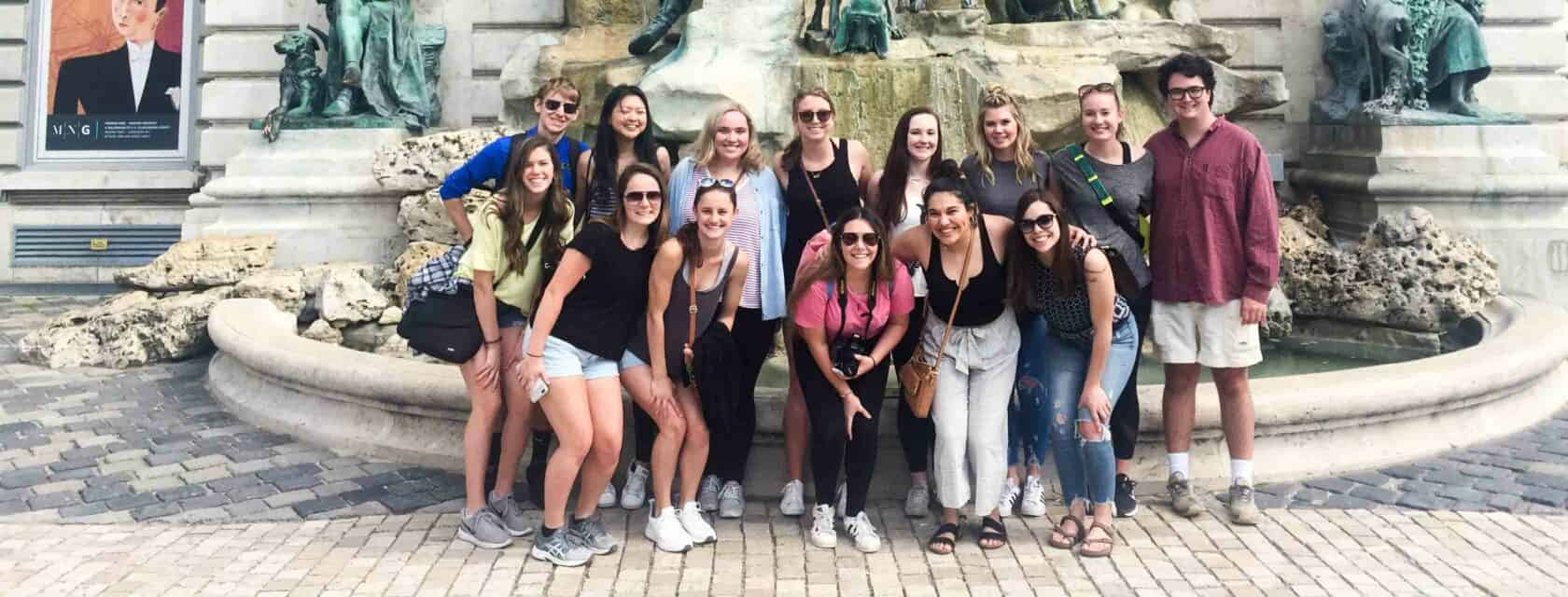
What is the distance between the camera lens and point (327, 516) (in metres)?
4.53

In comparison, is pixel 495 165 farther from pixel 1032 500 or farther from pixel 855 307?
pixel 1032 500

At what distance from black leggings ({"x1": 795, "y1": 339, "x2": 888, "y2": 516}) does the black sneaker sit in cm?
102

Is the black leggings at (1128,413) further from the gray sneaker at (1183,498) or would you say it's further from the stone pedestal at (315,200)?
the stone pedestal at (315,200)

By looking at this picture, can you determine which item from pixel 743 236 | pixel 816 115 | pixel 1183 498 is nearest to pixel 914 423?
pixel 743 236

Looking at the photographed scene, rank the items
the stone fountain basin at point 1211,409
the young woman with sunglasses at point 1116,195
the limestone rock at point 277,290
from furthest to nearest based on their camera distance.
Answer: the limestone rock at point 277,290, the stone fountain basin at point 1211,409, the young woman with sunglasses at point 1116,195

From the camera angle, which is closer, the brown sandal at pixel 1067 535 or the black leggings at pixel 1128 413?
the brown sandal at pixel 1067 535

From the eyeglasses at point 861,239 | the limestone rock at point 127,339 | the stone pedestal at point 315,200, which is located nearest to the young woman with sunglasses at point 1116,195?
the eyeglasses at point 861,239

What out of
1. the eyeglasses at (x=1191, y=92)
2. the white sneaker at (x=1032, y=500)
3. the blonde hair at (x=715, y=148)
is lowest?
the white sneaker at (x=1032, y=500)

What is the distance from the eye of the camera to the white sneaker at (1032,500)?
452 cm

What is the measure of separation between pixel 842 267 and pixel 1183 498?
169 centimetres

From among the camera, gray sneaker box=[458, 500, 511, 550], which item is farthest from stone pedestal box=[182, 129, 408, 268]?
the camera

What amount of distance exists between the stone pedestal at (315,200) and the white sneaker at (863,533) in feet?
21.0

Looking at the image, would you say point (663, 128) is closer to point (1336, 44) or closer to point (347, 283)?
point (347, 283)

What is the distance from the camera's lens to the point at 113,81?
13.2 meters
